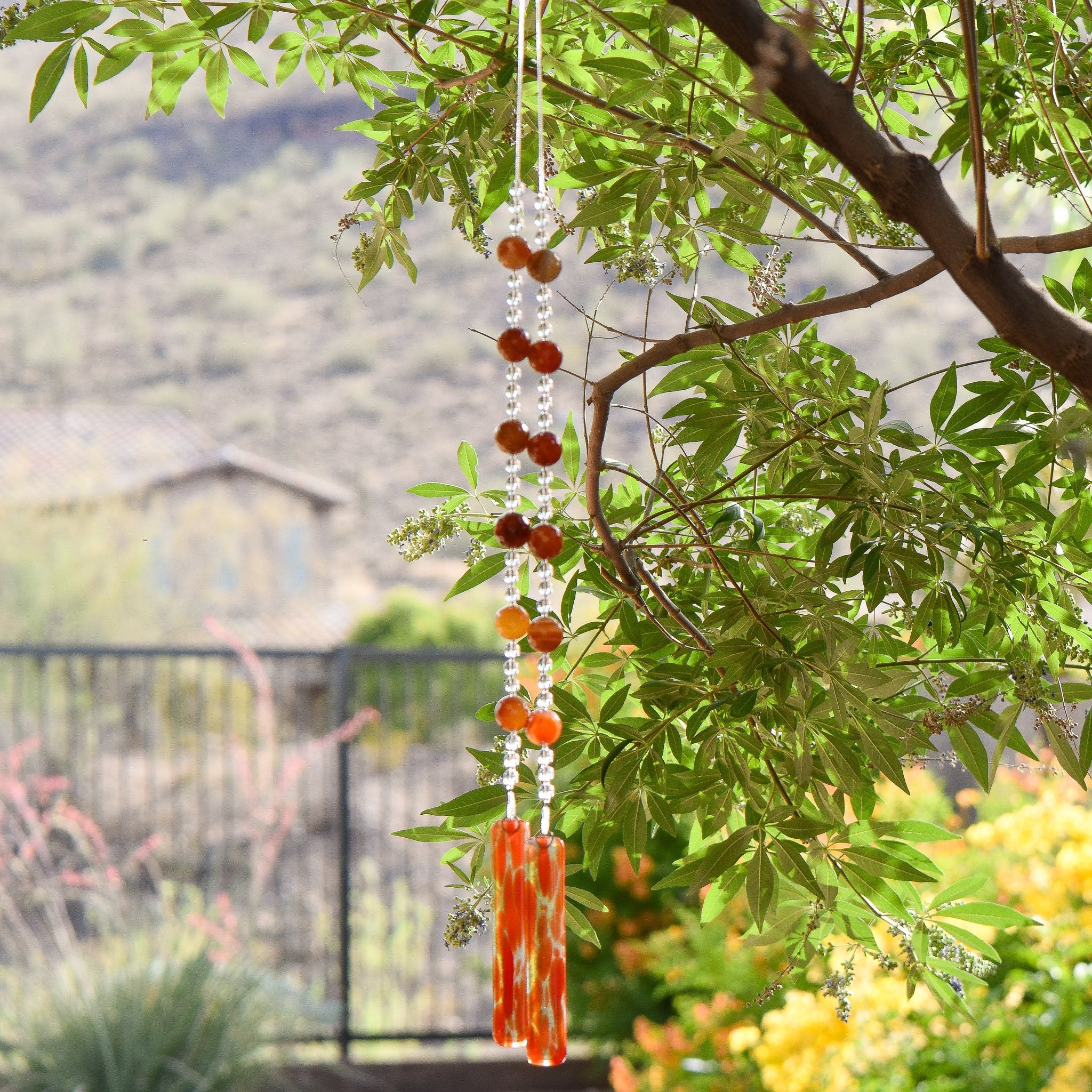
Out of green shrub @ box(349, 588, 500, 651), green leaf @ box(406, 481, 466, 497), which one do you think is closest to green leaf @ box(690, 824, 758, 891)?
green leaf @ box(406, 481, 466, 497)

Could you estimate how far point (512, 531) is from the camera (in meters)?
0.62

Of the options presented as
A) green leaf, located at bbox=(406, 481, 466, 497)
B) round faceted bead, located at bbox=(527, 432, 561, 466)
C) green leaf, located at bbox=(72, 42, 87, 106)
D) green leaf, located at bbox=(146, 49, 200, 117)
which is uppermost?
green leaf, located at bbox=(146, 49, 200, 117)

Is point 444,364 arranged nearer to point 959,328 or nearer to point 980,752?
point 959,328

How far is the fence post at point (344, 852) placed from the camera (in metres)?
3.39

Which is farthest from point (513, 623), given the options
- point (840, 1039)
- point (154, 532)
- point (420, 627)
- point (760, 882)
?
point (154, 532)

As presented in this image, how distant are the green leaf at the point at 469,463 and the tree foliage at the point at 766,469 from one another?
3cm

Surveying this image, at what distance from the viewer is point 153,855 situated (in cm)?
483

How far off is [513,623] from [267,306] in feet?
58.9

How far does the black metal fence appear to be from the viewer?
341cm

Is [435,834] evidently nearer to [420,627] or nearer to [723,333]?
[723,333]

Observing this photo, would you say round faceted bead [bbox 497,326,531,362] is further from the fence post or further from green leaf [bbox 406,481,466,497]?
the fence post

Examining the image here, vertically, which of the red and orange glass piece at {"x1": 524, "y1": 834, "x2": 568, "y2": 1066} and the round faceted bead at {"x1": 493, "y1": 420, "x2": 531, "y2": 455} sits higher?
the round faceted bead at {"x1": 493, "y1": 420, "x2": 531, "y2": 455}

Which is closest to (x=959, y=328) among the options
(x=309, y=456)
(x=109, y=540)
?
(x=309, y=456)

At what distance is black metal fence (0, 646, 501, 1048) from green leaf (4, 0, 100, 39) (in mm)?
1294
